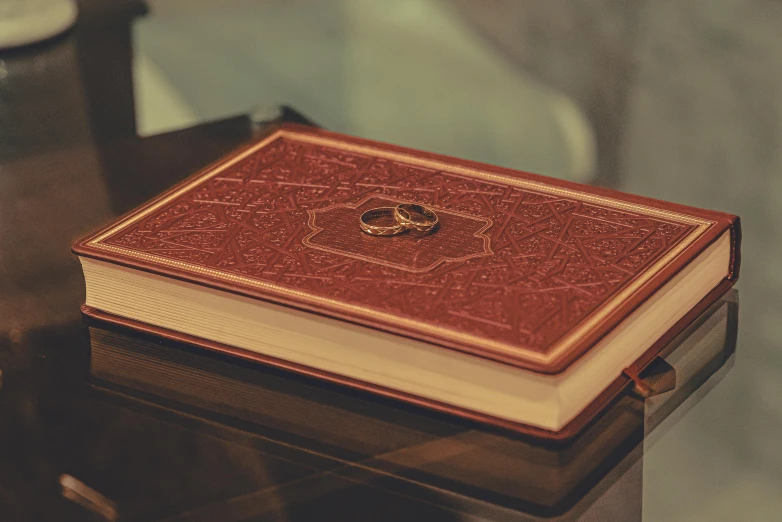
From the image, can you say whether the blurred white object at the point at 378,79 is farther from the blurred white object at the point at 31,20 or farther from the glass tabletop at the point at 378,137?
the blurred white object at the point at 31,20

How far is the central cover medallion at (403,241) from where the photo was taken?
768mm

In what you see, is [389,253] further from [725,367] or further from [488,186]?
[725,367]

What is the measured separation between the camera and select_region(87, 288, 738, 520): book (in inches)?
26.8

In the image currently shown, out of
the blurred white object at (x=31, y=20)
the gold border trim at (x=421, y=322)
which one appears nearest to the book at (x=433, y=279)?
the gold border trim at (x=421, y=322)

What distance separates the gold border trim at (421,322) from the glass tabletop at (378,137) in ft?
0.24

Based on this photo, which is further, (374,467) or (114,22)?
(114,22)

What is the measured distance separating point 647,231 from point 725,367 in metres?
0.12

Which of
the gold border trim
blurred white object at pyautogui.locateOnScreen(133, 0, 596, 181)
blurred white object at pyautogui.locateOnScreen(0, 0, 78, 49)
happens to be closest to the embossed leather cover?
the gold border trim

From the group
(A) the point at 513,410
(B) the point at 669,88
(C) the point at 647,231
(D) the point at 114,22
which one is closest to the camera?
(A) the point at 513,410

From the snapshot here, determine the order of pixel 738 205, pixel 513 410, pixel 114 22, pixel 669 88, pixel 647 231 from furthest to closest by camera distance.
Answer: pixel 669 88 → pixel 114 22 → pixel 738 205 → pixel 647 231 → pixel 513 410

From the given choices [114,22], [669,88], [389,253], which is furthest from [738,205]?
[114,22]

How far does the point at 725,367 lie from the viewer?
81 centimetres

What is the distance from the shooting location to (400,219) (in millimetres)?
806

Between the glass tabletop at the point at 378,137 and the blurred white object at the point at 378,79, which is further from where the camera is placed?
the blurred white object at the point at 378,79
